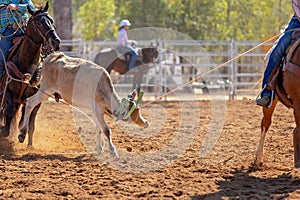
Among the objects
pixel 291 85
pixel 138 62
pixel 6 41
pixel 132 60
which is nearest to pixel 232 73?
pixel 138 62

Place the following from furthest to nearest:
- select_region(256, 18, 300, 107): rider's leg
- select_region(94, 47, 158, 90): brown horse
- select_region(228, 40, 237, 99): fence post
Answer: select_region(228, 40, 237, 99): fence post < select_region(94, 47, 158, 90): brown horse < select_region(256, 18, 300, 107): rider's leg

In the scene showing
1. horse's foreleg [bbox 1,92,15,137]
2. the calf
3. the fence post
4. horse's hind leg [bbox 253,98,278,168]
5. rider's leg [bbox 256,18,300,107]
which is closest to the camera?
rider's leg [bbox 256,18,300,107]

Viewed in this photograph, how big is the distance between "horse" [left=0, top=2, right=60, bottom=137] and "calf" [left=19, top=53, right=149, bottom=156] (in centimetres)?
18

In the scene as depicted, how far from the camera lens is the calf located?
824cm

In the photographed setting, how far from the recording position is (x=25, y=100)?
934cm

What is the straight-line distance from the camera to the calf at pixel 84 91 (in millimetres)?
8242

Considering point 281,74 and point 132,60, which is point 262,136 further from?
point 132,60

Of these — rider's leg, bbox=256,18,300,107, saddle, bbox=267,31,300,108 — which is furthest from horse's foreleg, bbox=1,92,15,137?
saddle, bbox=267,31,300,108

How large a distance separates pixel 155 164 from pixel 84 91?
5.43 ft

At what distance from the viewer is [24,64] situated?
9.16m

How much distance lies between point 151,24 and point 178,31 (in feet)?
4.38

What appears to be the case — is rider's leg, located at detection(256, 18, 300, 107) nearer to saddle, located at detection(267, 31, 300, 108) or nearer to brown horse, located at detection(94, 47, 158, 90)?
saddle, located at detection(267, 31, 300, 108)

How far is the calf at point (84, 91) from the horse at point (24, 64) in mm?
183

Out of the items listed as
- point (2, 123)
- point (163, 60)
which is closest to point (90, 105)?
point (2, 123)
